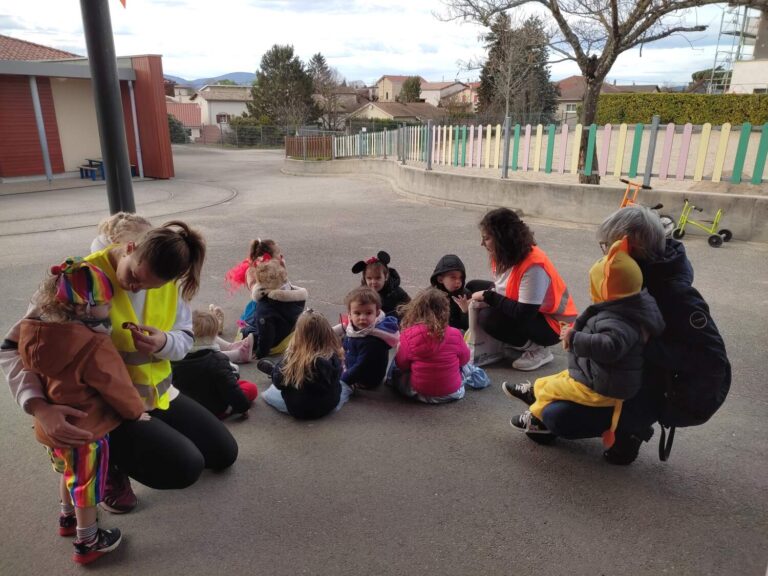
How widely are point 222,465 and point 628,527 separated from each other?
1.95 meters

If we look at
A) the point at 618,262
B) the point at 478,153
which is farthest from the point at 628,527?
the point at 478,153

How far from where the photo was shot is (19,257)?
752 centimetres

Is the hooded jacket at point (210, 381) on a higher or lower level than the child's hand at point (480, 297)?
lower

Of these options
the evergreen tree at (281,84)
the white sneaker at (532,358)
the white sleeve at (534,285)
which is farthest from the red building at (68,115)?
the evergreen tree at (281,84)

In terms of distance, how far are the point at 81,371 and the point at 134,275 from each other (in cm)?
41

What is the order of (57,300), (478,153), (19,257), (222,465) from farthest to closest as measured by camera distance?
(478,153) < (19,257) < (222,465) < (57,300)

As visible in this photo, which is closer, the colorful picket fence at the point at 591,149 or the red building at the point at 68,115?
the colorful picket fence at the point at 591,149

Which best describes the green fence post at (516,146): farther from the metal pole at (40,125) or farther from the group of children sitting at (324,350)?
the metal pole at (40,125)

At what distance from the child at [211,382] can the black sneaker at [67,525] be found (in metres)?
0.97

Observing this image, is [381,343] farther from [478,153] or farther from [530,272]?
[478,153]

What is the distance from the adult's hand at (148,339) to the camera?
89.1 inches

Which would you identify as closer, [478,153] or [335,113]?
[478,153]

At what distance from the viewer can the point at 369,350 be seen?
3.64 meters

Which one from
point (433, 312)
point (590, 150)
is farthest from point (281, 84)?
point (433, 312)
